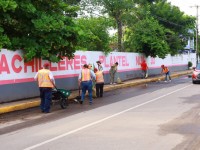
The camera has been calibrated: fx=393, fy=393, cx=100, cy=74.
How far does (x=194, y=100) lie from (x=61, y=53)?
633cm

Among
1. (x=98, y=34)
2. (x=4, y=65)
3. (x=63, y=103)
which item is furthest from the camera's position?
(x=98, y=34)

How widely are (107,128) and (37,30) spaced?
7.79m

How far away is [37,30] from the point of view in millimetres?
16312

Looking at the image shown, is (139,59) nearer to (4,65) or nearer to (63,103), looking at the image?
(4,65)

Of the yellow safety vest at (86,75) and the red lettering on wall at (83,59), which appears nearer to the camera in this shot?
the yellow safety vest at (86,75)

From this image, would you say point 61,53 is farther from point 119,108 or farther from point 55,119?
point 55,119

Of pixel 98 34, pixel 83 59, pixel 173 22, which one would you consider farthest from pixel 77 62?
pixel 173 22

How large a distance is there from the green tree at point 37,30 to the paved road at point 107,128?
318cm

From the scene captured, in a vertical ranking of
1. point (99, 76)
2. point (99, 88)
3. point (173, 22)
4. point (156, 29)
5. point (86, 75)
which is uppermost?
point (173, 22)

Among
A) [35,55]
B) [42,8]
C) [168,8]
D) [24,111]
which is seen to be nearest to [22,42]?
[35,55]

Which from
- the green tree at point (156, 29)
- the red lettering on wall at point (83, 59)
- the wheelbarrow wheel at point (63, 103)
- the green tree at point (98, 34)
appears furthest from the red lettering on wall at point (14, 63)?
the green tree at point (156, 29)

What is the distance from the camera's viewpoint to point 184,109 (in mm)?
13180

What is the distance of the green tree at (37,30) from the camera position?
16016 millimetres

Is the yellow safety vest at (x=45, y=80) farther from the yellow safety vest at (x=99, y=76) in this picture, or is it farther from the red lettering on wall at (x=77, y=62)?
the red lettering on wall at (x=77, y=62)
